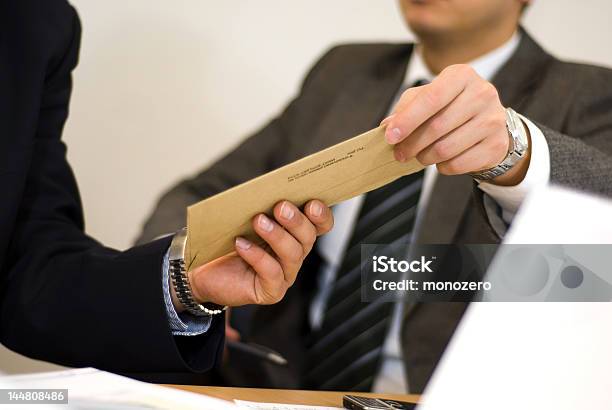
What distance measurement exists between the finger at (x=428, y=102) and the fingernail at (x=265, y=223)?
145 mm

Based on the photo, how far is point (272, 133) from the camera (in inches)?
66.5

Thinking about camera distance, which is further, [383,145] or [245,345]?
[245,345]

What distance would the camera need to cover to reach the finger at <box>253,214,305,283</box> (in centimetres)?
80

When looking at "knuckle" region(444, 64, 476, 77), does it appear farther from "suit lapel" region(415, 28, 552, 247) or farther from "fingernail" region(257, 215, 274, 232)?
"suit lapel" region(415, 28, 552, 247)

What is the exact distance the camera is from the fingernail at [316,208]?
0.80m

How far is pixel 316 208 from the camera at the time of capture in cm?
81

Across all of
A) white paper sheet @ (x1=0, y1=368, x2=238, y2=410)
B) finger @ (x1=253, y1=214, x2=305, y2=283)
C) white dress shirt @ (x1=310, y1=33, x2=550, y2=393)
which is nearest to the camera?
white paper sheet @ (x1=0, y1=368, x2=238, y2=410)

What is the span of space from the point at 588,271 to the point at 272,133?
1.13m

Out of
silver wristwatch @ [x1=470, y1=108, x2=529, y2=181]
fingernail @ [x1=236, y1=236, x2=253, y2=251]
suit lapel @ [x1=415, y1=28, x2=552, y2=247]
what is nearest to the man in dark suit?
fingernail @ [x1=236, y1=236, x2=253, y2=251]

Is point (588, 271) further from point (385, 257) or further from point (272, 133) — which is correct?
point (272, 133)

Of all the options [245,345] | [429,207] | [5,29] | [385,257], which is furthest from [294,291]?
[5,29]

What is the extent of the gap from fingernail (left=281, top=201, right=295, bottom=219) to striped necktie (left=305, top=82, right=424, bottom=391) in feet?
2.03

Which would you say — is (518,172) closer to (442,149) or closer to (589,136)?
(442,149)

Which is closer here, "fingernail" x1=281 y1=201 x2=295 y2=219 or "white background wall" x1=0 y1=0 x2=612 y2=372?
"fingernail" x1=281 y1=201 x2=295 y2=219
